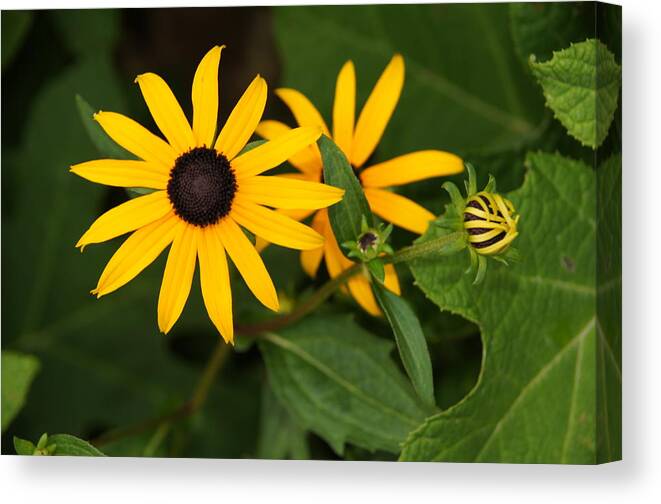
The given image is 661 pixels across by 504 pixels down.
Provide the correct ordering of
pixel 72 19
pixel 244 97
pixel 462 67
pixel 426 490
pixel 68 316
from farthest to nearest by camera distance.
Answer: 1. pixel 68 316
2. pixel 462 67
3. pixel 72 19
4. pixel 426 490
5. pixel 244 97

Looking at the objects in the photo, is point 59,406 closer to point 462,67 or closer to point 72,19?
point 72,19

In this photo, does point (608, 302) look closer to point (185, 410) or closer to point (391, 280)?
point (391, 280)

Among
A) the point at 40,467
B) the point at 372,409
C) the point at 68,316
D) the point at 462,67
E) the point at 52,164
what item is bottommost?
the point at 40,467

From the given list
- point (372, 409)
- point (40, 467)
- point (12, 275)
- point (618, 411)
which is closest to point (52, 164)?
point (12, 275)

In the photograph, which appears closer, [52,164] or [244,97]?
[244,97]

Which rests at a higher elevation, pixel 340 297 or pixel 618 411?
pixel 340 297

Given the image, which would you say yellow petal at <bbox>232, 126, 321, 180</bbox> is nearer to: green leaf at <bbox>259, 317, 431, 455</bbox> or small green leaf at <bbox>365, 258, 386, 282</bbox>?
small green leaf at <bbox>365, 258, 386, 282</bbox>

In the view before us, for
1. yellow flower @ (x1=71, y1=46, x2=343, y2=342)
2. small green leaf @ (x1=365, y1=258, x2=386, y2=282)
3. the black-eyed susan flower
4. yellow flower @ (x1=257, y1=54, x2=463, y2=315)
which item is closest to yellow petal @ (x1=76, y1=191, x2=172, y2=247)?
yellow flower @ (x1=71, y1=46, x2=343, y2=342)
